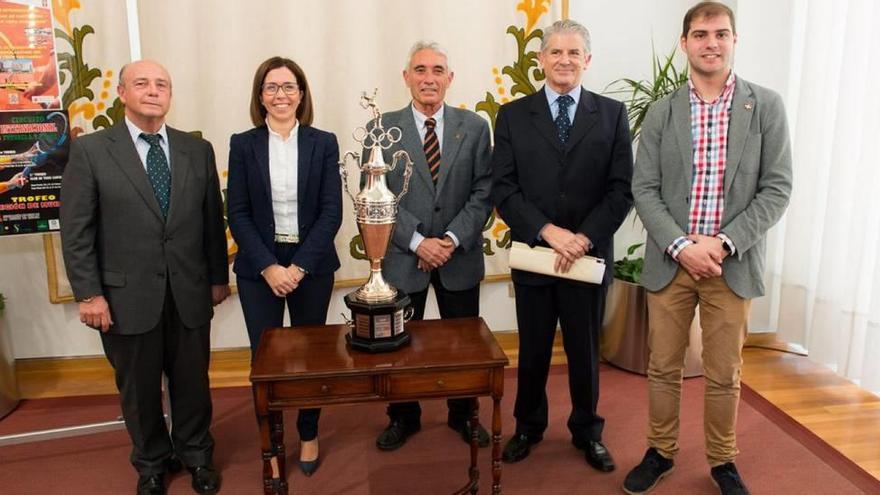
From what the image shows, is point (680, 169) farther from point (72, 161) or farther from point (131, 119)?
point (72, 161)

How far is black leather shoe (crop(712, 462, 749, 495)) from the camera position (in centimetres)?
241

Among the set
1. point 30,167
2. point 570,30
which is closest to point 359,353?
point 570,30

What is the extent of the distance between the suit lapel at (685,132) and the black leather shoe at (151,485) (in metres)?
2.12

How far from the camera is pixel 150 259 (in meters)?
2.36

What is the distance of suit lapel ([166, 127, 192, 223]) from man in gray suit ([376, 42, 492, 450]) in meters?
0.73

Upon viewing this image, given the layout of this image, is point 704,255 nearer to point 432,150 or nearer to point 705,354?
point 705,354

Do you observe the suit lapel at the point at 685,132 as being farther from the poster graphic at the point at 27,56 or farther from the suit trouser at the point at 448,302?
the poster graphic at the point at 27,56

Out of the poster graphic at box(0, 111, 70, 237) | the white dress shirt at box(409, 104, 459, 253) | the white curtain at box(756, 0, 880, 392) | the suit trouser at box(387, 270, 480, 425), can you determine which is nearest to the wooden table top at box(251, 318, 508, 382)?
the suit trouser at box(387, 270, 480, 425)

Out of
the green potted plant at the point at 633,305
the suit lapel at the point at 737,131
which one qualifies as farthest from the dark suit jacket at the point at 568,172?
the green potted plant at the point at 633,305

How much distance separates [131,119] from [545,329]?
65.6 inches

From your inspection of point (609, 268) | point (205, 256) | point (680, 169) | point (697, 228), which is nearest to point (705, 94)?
point (680, 169)

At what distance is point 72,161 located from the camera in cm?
229

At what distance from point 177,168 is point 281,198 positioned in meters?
0.37

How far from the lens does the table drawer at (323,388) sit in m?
1.95
